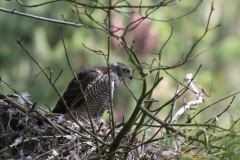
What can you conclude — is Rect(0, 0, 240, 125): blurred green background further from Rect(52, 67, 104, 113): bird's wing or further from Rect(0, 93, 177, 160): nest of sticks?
Rect(0, 93, 177, 160): nest of sticks

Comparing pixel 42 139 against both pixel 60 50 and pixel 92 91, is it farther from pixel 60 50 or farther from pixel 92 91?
pixel 60 50

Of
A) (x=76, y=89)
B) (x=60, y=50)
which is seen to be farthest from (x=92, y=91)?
(x=60, y=50)

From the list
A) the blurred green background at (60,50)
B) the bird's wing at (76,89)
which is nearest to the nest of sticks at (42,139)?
the bird's wing at (76,89)

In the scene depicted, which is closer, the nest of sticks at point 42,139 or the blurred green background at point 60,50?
the nest of sticks at point 42,139

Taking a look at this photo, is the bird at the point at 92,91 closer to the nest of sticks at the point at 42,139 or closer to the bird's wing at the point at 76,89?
the bird's wing at the point at 76,89

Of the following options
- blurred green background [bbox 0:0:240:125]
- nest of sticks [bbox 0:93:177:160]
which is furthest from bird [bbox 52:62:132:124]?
blurred green background [bbox 0:0:240:125]

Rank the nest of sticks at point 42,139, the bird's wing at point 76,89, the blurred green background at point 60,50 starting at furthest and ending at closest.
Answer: the blurred green background at point 60,50
the bird's wing at point 76,89
the nest of sticks at point 42,139

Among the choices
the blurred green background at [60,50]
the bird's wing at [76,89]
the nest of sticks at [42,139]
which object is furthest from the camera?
the blurred green background at [60,50]

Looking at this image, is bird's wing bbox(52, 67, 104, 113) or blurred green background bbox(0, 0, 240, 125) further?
blurred green background bbox(0, 0, 240, 125)

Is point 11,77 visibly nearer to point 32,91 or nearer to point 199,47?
point 32,91

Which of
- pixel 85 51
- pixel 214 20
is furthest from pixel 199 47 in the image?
pixel 85 51

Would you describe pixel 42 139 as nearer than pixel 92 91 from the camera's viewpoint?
Yes

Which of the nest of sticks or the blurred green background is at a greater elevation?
the blurred green background

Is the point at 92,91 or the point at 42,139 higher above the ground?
the point at 92,91
